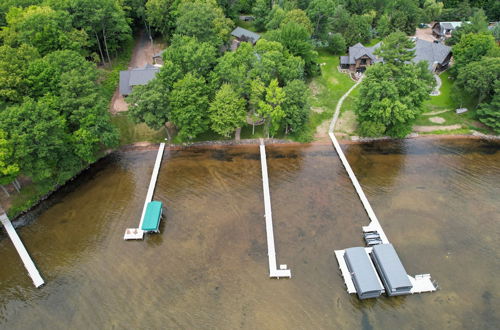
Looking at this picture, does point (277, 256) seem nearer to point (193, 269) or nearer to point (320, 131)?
point (193, 269)

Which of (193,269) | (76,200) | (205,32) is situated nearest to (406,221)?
(193,269)

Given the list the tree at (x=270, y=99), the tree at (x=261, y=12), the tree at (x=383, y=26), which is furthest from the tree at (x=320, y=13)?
the tree at (x=270, y=99)

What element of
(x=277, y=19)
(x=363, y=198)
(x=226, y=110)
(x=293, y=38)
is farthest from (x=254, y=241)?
(x=277, y=19)

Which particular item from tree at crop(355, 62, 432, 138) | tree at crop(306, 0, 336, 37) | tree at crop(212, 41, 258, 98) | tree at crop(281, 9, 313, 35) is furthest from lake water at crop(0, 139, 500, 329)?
tree at crop(306, 0, 336, 37)

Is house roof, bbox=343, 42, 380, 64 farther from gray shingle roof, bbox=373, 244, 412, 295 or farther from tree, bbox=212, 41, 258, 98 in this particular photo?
gray shingle roof, bbox=373, 244, 412, 295

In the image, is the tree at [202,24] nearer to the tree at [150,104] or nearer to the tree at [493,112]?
the tree at [150,104]
